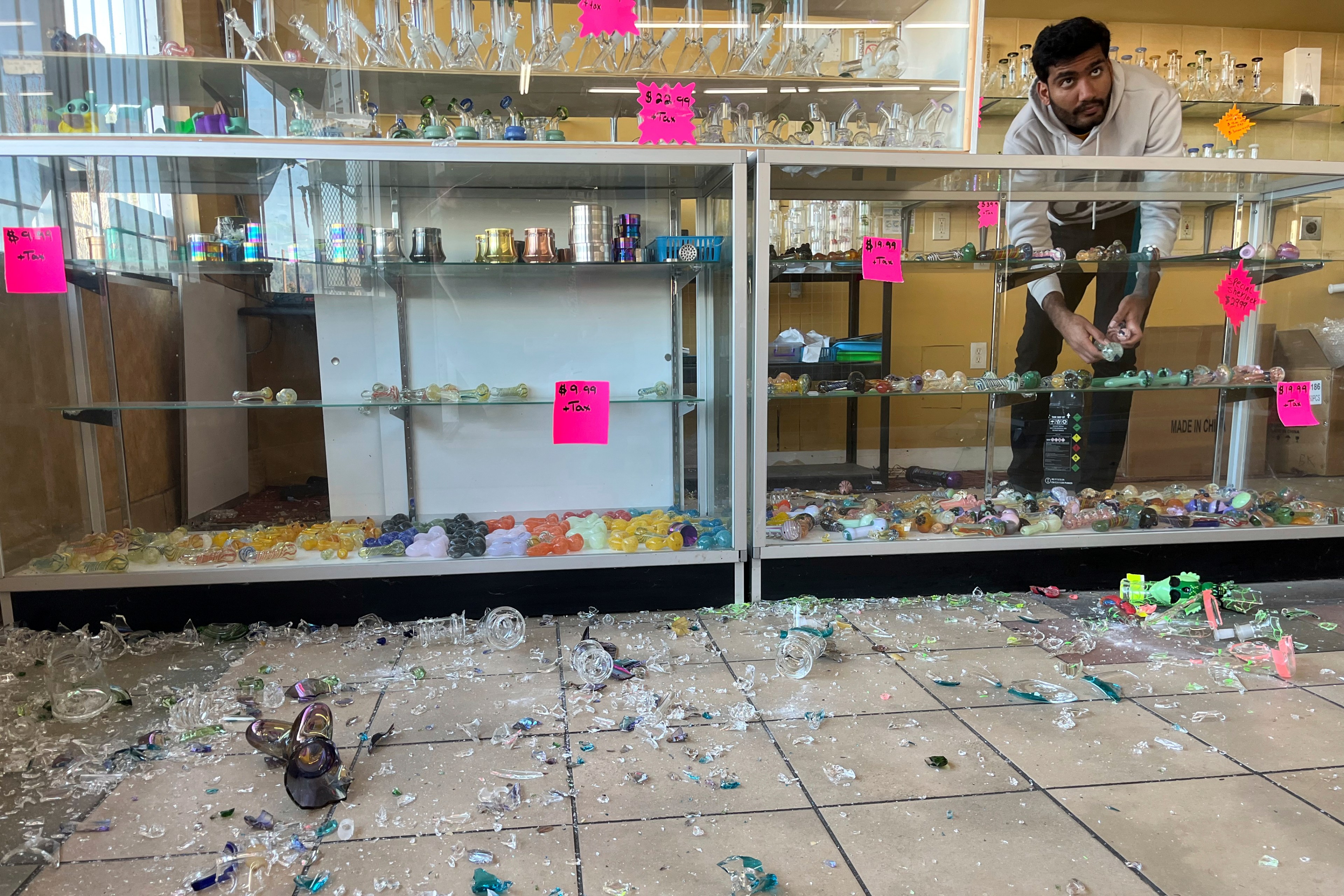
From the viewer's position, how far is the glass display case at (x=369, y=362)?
8.64 feet

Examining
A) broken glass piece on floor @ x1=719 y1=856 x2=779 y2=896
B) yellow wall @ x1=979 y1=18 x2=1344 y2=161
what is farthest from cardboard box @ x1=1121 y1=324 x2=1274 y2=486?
yellow wall @ x1=979 y1=18 x2=1344 y2=161

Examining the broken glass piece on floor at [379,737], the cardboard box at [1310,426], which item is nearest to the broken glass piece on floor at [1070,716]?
the broken glass piece on floor at [379,737]

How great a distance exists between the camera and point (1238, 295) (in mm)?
3180

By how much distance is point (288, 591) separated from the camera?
266 cm

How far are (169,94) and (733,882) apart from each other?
10.1 feet

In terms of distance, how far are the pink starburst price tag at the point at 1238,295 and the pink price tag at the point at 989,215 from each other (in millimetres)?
1002

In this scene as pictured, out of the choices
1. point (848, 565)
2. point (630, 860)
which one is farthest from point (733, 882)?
point (848, 565)

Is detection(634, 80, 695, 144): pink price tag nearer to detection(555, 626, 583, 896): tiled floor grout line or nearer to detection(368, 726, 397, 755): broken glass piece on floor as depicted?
detection(555, 626, 583, 896): tiled floor grout line

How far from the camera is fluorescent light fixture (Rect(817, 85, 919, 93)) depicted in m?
3.03

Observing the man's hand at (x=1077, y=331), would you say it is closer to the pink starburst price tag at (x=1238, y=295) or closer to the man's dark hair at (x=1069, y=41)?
the pink starburst price tag at (x=1238, y=295)

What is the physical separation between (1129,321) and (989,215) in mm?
781

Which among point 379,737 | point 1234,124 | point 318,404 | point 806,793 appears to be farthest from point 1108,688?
point 1234,124

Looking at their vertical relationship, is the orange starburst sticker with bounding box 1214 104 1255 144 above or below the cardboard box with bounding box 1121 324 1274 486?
above

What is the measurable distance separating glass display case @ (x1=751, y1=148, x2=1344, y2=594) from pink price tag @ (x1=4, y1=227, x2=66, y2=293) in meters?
2.37
